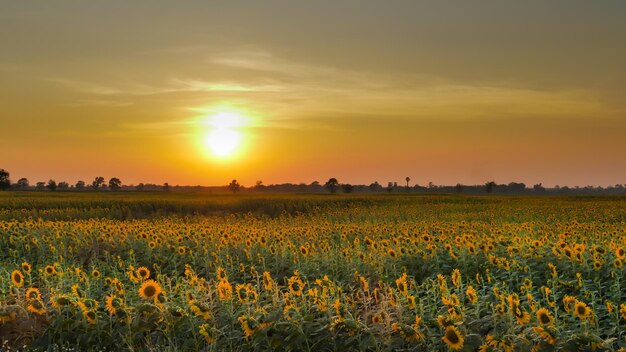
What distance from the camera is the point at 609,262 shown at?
1067cm

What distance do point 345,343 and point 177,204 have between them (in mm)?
37383

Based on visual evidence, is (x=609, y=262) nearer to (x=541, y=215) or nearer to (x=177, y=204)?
(x=541, y=215)

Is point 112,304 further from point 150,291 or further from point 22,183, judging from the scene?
point 22,183

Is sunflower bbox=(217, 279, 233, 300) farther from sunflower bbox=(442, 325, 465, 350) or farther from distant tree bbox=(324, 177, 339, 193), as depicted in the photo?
distant tree bbox=(324, 177, 339, 193)

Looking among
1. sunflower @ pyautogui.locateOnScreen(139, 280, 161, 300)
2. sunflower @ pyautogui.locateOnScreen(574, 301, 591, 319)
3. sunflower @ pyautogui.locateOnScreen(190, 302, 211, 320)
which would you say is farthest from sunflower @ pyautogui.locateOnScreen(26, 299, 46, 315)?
sunflower @ pyautogui.locateOnScreen(574, 301, 591, 319)

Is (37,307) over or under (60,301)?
under

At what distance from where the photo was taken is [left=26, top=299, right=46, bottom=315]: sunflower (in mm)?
8511

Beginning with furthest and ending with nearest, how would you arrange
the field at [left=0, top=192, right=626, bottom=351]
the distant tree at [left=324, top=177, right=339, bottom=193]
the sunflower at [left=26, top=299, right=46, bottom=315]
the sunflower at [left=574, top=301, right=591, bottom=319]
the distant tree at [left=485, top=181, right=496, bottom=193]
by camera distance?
the distant tree at [left=485, top=181, right=496, bottom=193] → the distant tree at [left=324, top=177, right=339, bottom=193] → the sunflower at [left=26, top=299, right=46, bottom=315] → the field at [left=0, top=192, right=626, bottom=351] → the sunflower at [left=574, top=301, right=591, bottom=319]

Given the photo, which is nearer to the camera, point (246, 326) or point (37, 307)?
point (246, 326)

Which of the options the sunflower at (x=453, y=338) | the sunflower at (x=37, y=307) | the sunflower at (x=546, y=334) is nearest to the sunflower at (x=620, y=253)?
the sunflower at (x=546, y=334)

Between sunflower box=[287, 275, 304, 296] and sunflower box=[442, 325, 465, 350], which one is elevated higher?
sunflower box=[287, 275, 304, 296]

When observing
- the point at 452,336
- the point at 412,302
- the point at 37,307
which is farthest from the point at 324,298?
the point at 37,307

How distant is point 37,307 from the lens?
882cm

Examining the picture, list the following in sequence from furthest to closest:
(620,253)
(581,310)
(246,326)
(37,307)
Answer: (620,253)
(37,307)
(246,326)
(581,310)
